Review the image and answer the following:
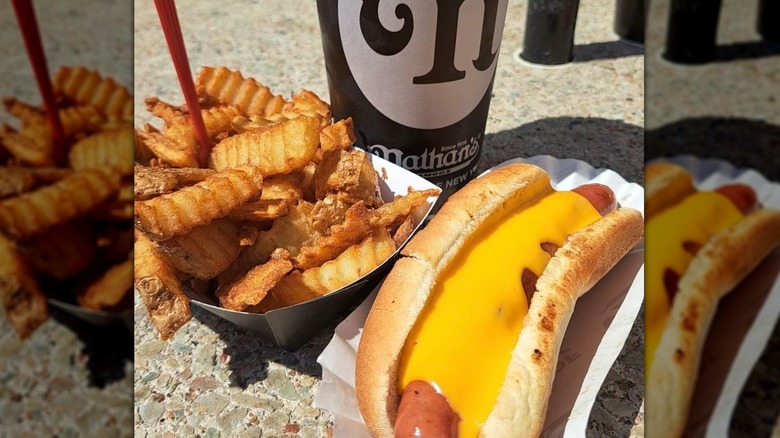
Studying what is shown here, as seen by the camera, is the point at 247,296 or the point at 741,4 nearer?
the point at 741,4

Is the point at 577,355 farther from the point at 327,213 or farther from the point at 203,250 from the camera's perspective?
the point at 203,250

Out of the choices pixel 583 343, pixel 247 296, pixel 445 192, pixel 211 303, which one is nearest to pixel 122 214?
pixel 247 296

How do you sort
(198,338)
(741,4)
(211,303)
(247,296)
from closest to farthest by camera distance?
(741,4), (247,296), (211,303), (198,338)

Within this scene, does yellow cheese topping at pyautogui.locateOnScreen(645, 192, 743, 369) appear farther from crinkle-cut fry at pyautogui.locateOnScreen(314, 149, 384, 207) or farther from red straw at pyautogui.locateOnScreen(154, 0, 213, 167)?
crinkle-cut fry at pyautogui.locateOnScreen(314, 149, 384, 207)

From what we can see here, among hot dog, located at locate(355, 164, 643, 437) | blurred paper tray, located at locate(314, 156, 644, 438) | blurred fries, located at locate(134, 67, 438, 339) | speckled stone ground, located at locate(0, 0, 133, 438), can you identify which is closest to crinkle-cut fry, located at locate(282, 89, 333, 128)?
blurred fries, located at locate(134, 67, 438, 339)

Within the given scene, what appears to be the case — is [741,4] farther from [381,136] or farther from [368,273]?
[381,136]

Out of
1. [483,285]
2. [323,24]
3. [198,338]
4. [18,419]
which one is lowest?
[198,338]

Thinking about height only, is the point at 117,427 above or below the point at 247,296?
above
